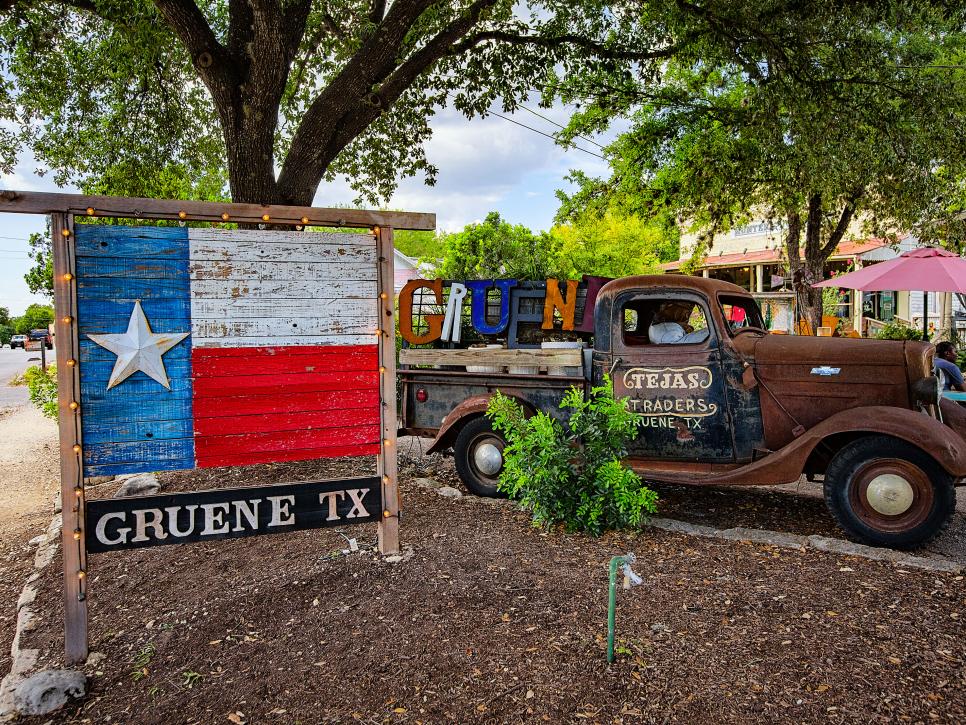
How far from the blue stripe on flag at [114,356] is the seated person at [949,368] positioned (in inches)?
271

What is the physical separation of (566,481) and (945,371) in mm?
5063

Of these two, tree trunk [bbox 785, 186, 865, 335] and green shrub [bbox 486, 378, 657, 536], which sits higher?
tree trunk [bbox 785, 186, 865, 335]

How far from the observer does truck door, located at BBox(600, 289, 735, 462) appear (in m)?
5.12

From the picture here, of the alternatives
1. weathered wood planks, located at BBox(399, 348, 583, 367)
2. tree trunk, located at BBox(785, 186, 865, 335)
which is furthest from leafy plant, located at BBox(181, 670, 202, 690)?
tree trunk, located at BBox(785, 186, 865, 335)

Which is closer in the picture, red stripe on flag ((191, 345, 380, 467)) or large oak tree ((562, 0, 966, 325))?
red stripe on flag ((191, 345, 380, 467))

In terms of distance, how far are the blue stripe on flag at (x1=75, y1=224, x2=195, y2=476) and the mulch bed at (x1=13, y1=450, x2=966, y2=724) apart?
0.94 meters

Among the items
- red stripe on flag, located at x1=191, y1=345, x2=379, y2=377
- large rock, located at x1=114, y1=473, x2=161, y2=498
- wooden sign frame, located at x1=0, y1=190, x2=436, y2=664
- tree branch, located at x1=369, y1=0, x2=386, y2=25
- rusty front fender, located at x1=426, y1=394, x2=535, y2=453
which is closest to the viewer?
wooden sign frame, located at x1=0, y1=190, x2=436, y2=664

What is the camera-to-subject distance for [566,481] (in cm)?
464

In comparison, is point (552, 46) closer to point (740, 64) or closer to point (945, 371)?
point (740, 64)

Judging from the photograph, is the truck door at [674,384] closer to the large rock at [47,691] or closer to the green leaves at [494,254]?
the large rock at [47,691]

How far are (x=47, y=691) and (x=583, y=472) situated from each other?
323 cm

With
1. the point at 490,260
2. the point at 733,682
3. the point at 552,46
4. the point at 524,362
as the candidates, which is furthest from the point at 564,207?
the point at 733,682

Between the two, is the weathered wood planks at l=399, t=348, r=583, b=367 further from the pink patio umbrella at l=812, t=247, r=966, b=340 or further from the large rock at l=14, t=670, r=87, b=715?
the pink patio umbrella at l=812, t=247, r=966, b=340

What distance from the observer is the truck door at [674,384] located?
5117 millimetres
